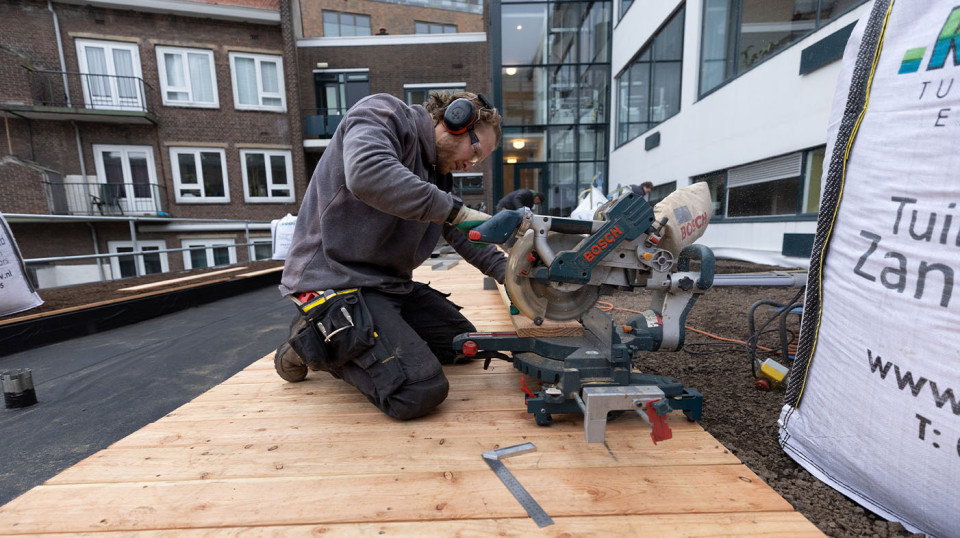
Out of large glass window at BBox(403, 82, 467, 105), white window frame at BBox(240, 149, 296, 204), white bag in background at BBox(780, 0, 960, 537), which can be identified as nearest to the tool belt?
white bag in background at BBox(780, 0, 960, 537)

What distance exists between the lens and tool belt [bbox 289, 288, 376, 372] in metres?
1.48

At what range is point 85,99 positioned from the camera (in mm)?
10406

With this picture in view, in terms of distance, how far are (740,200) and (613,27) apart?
7.07m

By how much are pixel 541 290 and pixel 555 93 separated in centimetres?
1082

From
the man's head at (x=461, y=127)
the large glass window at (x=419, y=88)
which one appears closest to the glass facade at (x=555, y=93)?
the large glass window at (x=419, y=88)

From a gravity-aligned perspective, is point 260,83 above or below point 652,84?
above

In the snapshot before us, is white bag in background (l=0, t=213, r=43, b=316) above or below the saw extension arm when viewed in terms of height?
below

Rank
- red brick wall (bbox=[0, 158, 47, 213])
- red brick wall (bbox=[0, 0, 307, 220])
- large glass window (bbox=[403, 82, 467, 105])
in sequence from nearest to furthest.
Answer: red brick wall (bbox=[0, 158, 47, 213]), red brick wall (bbox=[0, 0, 307, 220]), large glass window (bbox=[403, 82, 467, 105])

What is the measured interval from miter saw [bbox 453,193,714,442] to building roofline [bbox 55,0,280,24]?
13153 millimetres

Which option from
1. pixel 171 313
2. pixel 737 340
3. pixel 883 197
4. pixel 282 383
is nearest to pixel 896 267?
pixel 883 197

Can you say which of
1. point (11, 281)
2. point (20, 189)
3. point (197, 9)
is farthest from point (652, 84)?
point (20, 189)

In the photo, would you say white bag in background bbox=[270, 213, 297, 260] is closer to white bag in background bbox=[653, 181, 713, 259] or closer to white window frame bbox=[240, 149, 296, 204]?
white bag in background bbox=[653, 181, 713, 259]

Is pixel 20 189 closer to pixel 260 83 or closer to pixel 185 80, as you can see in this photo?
pixel 185 80

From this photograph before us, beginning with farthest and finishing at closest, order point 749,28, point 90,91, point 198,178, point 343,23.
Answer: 1. point 343,23
2. point 198,178
3. point 90,91
4. point 749,28
